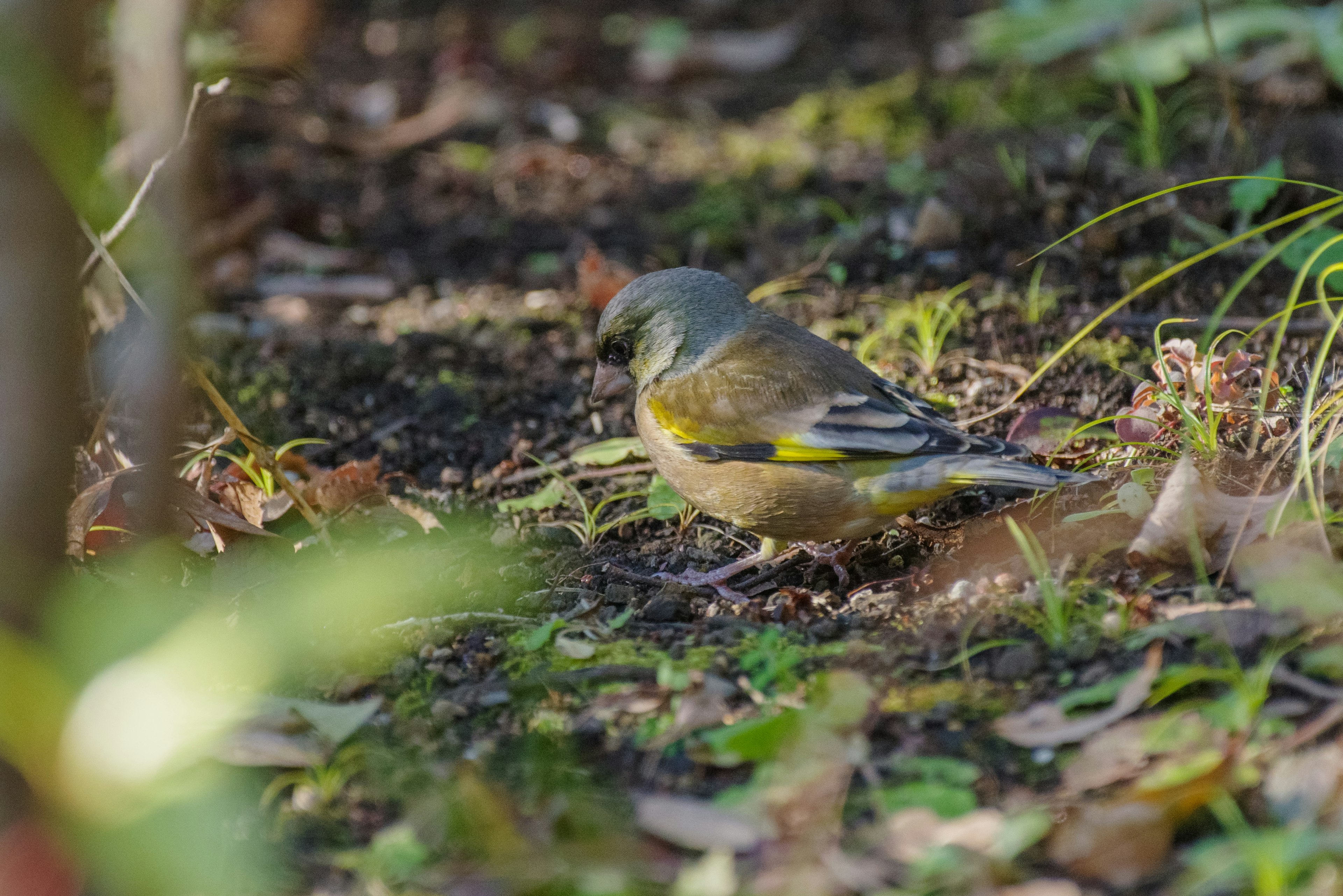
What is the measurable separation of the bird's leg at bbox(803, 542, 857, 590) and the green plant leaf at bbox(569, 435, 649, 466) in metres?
0.75

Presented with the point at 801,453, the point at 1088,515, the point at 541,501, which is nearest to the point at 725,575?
the point at 801,453

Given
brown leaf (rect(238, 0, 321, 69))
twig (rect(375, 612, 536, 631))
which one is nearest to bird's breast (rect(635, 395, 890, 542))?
twig (rect(375, 612, 536, 631))

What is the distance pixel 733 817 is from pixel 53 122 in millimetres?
1775

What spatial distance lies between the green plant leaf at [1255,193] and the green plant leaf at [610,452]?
273 centimetres

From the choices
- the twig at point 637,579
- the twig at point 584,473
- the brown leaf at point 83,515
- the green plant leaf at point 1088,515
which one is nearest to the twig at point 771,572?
the twig at point 637,579

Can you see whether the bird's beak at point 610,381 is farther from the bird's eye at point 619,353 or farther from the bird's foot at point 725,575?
the bird's foot at point 725,575

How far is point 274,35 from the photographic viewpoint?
8.46m

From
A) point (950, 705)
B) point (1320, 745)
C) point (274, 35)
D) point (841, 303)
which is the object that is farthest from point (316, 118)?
point (1320, 745)

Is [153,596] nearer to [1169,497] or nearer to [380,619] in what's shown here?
[380,619]

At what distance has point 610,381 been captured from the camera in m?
4.54

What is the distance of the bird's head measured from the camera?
430cm

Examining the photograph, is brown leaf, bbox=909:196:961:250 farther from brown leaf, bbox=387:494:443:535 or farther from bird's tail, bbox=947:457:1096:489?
brown leaf, bbox=387:494:443:535

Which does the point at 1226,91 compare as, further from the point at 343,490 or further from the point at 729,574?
the point at 343,490

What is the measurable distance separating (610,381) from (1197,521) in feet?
A: 7.12
